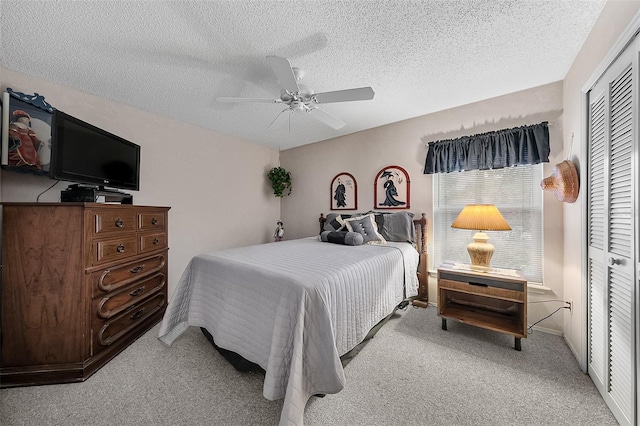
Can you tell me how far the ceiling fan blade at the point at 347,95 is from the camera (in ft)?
5.98

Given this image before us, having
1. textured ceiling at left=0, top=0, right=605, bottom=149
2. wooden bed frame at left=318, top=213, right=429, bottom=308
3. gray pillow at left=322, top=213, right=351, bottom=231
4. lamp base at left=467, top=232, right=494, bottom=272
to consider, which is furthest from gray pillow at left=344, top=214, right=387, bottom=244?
textured ceiling at left=0, top=0, right=605, bottom=149

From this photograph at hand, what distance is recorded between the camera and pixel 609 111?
145 cm

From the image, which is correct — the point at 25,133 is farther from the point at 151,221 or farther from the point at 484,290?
the point at 484,290

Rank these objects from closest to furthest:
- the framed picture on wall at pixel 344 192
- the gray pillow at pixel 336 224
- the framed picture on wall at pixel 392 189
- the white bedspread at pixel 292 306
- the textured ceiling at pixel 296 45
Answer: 1. the white bedspread at pixel 292 306
2. the textured ceiling at pixel 296 45
3. the gray pillow at pixel 336 224
4. the framed picture on wall at pixel 392 189
5. the framed picture on wall at pixel 344 192

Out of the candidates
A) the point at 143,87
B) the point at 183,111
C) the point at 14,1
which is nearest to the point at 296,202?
the point at 183,111

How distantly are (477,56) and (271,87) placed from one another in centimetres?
187

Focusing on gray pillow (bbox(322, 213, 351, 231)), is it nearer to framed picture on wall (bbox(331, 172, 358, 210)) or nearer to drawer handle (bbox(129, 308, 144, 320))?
framed picture on wall (bbox(331, 172, 358, 210))

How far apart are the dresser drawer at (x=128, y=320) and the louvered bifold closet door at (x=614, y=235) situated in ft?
11.0

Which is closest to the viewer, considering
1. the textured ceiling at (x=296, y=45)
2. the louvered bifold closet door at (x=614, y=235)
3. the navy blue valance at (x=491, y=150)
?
the louvered bifold closet door at (x=614, y=235)

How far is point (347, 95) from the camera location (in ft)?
6.18

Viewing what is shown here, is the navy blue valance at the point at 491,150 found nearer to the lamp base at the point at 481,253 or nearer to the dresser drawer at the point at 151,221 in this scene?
the lamp base at the point at 481,253

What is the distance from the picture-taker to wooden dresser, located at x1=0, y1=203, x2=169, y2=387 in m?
1.63

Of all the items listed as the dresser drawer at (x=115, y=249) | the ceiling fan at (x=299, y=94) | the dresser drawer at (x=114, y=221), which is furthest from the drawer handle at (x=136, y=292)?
the ceiling fan at (x=299, y=94)

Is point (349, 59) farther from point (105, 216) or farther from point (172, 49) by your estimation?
point (105, 216)
